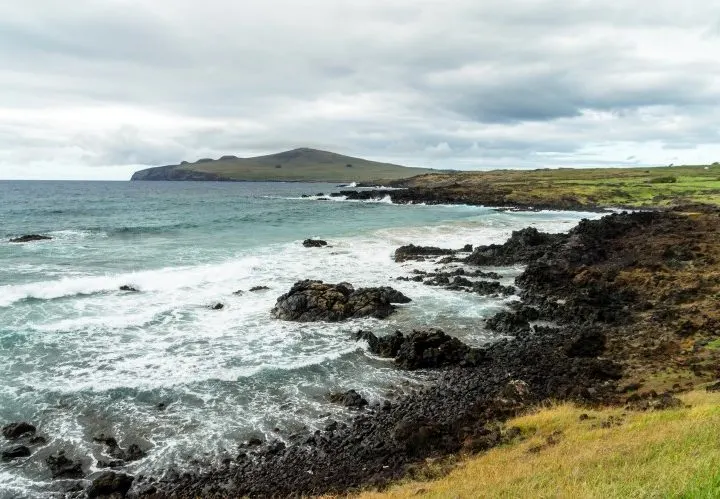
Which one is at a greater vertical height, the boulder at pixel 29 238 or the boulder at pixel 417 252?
the boulder at pixel 29 238

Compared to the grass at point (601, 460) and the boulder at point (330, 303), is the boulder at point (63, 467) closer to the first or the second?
the grass at point (601, 460)

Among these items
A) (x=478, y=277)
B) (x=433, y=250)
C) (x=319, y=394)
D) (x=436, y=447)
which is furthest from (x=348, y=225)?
(x=436, y=447)

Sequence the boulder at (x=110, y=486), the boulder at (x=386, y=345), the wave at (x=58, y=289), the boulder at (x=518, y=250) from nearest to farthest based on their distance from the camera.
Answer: the boulder at (x=110, y=486)
the boulder at (x=386, y=345)
the wave at (x=58, y=289)
the boulder at (x=518, y=250)

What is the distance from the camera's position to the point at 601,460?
31.0ft

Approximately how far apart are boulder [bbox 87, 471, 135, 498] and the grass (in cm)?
629

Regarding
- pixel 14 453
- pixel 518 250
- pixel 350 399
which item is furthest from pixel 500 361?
pixel 518 250

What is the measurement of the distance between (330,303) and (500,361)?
10.3 metres

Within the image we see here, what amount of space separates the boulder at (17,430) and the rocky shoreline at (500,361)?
428 cm

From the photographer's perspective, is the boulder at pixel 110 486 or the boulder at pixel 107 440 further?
the boulder at pixel 107 440

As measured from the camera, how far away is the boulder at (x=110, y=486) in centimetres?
1304

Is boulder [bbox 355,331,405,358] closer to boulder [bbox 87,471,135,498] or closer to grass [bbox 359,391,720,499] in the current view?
grass [bbox 359,391,720,499]

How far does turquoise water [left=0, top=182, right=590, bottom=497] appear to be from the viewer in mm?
16266

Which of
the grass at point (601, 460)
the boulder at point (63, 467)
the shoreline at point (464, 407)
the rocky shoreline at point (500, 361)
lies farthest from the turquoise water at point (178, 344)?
the grass at point (601, 460)

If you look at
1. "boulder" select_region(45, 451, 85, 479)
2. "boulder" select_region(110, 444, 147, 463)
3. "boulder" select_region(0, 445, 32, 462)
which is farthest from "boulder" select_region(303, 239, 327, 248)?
"boulder" select_region(45, 451, 85, 479)
